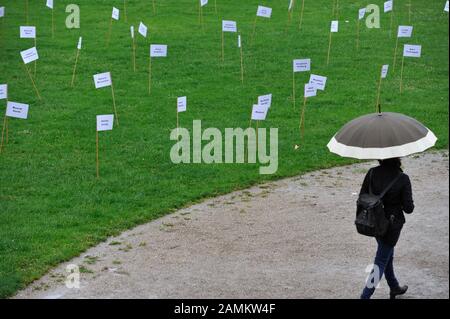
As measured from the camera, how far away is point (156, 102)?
763 inches

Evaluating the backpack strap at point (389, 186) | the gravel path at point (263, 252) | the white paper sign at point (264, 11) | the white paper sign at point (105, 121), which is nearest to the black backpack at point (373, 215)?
the backpack strap at point (389, 186)

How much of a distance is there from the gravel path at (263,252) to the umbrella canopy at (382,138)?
1.78 meters

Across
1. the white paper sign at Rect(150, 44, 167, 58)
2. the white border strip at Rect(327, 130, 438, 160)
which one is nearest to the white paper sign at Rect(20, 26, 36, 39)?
the white paper sign at Rect(150, 44, 167, 58)

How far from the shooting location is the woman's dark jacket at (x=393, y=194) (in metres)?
8.93

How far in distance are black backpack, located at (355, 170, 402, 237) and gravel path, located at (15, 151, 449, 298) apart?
1.16 meters

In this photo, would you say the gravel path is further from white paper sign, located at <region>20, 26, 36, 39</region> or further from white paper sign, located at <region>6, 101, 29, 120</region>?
white paper sign, located at <region>20, 26, 36, 39</region>

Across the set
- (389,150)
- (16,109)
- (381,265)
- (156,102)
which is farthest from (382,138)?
(156,102)

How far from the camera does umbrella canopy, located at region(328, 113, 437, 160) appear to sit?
29.5 feet

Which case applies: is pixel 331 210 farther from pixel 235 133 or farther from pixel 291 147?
pixel 235 133

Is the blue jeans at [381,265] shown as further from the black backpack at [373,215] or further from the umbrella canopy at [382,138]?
the umbrella canopy at [382,138]

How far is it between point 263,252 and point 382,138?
283 centimetres

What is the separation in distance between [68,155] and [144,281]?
6241 mm
